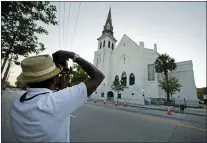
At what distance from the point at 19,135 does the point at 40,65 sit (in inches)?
19.8

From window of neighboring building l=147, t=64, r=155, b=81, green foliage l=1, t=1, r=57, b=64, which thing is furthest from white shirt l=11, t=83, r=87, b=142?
window of neighboring building l=147, t=64, r=155, b=81

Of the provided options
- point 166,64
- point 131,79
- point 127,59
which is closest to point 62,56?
point 166,64

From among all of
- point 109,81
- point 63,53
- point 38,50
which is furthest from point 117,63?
point 63,53

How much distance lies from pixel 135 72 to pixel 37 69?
Result: 109ft

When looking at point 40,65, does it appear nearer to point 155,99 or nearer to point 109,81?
point 155,99

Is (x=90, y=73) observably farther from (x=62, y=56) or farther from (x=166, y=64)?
(x=166, y=64)

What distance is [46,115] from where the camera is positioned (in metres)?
0.86

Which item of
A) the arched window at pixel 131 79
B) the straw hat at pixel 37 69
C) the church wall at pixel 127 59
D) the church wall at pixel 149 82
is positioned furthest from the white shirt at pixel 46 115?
the arched window at pixel 131 79

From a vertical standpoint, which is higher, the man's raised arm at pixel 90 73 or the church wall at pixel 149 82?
the church wall at pixel 149 82

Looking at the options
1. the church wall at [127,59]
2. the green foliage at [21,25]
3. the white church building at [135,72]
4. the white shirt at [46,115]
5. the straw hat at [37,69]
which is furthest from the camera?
the church wall at [127,59]

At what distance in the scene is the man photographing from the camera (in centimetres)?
87

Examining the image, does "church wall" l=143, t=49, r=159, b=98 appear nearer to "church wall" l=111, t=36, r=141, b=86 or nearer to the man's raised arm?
"church wall" l=111, t=36, r=141, b=86

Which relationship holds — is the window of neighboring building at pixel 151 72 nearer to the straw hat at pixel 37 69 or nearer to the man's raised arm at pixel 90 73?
the man's raised arm at pixel 90 73

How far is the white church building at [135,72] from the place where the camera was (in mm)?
29312
